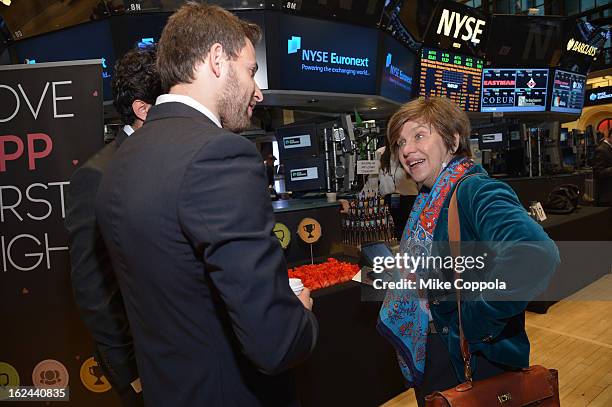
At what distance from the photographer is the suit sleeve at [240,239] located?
0.81 meters

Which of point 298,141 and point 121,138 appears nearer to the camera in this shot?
point 121,138

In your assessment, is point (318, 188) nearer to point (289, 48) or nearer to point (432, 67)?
point (289, 48)

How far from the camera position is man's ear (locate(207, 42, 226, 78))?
1000mm

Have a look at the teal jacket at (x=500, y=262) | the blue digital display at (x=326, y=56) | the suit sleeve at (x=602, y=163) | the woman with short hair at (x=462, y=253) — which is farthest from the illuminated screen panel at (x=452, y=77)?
the teal jacket at (x=500, y=262)

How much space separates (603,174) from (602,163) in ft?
0.79

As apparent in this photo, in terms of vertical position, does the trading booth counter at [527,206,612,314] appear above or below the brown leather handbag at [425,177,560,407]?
below

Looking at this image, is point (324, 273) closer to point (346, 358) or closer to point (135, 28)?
point (346, 358)

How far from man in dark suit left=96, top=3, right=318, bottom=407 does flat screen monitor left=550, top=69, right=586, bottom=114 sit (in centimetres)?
785

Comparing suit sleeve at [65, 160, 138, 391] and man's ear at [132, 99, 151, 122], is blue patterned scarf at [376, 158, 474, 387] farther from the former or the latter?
man's ear at [132, 99, 151, 122]

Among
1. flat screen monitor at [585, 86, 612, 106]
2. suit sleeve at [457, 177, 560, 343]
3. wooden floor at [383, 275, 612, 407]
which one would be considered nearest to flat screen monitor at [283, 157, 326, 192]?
wooden floor at [383, 275, 612, 407]

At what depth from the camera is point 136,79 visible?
1676 millimetres

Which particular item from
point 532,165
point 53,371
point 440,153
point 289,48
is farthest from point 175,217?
point 532,165

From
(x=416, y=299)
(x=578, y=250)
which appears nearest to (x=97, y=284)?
(x=416, y=299)

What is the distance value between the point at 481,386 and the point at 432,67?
5.58 m
